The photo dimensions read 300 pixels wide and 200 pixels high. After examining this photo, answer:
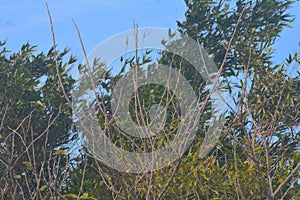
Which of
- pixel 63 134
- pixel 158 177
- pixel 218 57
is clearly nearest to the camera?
pixel 158 177

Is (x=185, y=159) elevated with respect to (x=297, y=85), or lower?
lower

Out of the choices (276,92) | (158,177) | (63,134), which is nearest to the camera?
(158,177)

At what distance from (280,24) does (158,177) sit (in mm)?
4410

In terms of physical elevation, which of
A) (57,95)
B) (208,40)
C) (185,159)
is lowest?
(185,159)

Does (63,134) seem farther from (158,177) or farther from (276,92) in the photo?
(276,92)

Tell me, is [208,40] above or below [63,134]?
above

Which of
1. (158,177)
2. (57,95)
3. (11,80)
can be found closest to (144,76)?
(57,95)

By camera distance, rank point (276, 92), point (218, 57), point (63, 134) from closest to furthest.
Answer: point (63, 134) < point (276, 92) < point (218, 57)

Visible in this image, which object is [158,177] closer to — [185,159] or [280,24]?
[185,159]

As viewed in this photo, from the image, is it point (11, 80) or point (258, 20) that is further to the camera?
point (258, 20)

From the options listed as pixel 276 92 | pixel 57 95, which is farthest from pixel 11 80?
pixel 276 92

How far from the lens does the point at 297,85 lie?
298 inches

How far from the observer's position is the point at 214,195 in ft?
17.4

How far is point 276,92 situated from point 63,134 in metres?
2.69
